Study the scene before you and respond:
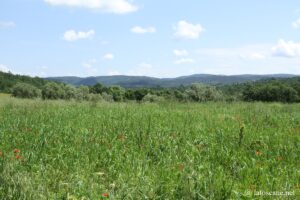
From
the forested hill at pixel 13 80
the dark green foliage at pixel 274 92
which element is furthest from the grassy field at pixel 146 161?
the forested hill at pixel 13 80

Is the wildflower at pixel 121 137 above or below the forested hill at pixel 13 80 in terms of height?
below

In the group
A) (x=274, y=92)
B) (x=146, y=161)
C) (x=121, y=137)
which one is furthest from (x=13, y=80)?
(x=146, y=161)

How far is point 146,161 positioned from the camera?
495 cm

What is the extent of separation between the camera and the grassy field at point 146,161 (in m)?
3.68

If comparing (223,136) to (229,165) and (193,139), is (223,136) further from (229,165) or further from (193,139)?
(229,165)

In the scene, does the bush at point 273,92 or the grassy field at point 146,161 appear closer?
the grassy field at point 146,161

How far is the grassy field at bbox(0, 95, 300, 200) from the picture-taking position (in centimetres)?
368

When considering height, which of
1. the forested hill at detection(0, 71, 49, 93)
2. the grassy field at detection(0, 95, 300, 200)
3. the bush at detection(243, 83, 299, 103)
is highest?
the forested hill at detection(0, 71, 49, 93)

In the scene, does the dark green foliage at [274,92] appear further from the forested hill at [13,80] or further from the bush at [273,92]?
the forested hill at [13,80]

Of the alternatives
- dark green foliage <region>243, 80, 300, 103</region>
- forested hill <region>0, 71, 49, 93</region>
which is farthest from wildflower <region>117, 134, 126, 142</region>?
forested hill <region>0, 71, 49, 93</region>

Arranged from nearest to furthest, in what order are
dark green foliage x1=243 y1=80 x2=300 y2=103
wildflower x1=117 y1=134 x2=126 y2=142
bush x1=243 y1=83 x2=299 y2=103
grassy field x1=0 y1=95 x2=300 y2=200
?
grassy field x1=0 y1=95 x2=300 y2=200, wildflower x1=117 y1=134 x2=126 y2=142, bush x1=243 y1=83 x2=299 y2=103, dark green foliage x1=243 y1=80 x2=300 y2=103

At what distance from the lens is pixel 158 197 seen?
3.61 metres

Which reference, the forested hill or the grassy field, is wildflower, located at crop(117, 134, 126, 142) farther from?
the forested hill

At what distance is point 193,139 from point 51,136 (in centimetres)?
283
